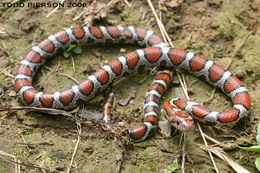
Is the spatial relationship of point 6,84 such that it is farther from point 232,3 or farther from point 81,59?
point 232,3

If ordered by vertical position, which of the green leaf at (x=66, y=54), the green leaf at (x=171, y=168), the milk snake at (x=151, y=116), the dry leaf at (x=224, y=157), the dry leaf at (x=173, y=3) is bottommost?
the dry leaf at (x=224, y=157)

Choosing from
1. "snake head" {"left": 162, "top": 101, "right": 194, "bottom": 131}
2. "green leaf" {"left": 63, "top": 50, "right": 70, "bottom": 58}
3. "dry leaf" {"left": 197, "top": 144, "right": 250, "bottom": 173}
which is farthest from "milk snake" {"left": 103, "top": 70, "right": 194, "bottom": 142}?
"green leaf" {"left": 63, "top": 50, "right": 70, "bottom": 58}

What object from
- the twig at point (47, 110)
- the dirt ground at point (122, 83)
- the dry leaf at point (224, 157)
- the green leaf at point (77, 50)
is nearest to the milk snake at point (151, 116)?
the dirt ground at point (122, 83)

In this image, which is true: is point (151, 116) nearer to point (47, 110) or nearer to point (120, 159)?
point (120, 159)

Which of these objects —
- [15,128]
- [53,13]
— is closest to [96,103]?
[15,128]

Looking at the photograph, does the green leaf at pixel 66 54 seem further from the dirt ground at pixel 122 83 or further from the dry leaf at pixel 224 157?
the dry leaf at pixel 224 157

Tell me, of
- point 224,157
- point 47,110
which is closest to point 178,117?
point 224,157
